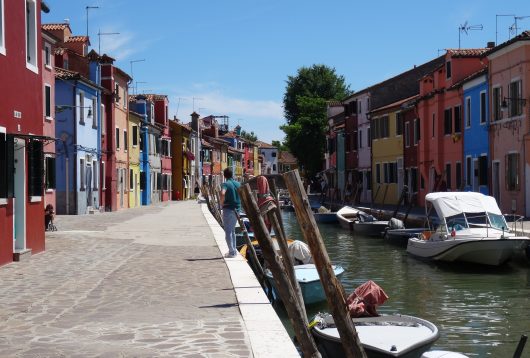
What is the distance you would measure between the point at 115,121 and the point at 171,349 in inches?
1496

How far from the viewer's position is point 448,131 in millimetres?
37531

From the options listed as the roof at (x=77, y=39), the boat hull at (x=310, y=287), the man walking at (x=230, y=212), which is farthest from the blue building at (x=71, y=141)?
the boat hull at (x=310, y=287)

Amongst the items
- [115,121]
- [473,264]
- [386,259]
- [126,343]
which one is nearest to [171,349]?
[126,343]

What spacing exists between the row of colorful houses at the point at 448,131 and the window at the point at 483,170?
0.13ft

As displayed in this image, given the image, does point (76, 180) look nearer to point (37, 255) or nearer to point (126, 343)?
point (37, 255)

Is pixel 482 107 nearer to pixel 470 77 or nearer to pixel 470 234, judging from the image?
pixel 470 77

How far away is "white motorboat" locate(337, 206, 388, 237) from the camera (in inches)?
1248

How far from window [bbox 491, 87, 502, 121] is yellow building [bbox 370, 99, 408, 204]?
561 inches

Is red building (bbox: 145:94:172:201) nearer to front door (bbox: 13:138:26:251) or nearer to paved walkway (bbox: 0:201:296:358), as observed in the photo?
paved walkway (bbox: 0:201:296:358)

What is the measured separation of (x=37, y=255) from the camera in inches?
616

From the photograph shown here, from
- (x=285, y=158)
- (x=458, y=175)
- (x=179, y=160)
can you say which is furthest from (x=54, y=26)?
(x=285, y=158)

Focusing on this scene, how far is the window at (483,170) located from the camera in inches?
1259

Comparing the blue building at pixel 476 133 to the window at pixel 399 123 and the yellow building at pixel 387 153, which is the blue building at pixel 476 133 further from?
the yellow building at pixel 387 153

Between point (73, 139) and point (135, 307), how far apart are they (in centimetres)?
2718
